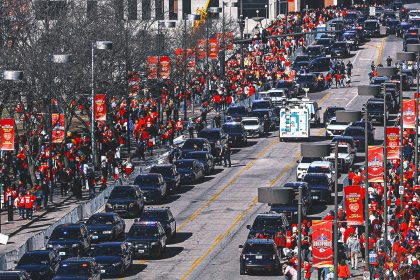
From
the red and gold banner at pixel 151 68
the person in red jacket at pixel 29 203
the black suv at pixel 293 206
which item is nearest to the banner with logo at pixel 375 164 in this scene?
the black suv at pixel 293 206

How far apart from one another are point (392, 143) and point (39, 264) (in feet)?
59.4

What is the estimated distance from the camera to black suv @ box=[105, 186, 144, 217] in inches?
2689

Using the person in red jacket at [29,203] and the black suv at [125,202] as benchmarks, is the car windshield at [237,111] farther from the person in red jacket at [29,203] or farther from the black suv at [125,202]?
the person in red jacket at [29,203]

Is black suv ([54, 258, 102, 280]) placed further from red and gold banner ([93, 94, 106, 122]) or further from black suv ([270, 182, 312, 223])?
red and gold banner ([93, 94, 106, 122])

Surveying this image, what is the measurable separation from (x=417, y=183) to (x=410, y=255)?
17.2 m

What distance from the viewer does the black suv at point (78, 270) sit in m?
53.1

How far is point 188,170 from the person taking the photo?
3059 inches

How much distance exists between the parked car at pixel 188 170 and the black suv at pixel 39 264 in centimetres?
2201

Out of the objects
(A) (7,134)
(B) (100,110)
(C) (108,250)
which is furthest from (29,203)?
(B) (100,110)

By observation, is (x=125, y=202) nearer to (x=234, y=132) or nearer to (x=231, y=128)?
(x=234, y=132)

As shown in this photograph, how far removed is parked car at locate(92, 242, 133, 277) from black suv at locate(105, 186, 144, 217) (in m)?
10.2

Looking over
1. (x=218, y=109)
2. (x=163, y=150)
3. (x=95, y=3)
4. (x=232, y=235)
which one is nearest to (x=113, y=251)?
(x=232, y=235)

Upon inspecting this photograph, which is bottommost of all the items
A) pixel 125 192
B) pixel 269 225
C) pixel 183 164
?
pixel 269 225

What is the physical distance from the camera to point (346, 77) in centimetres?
11694
